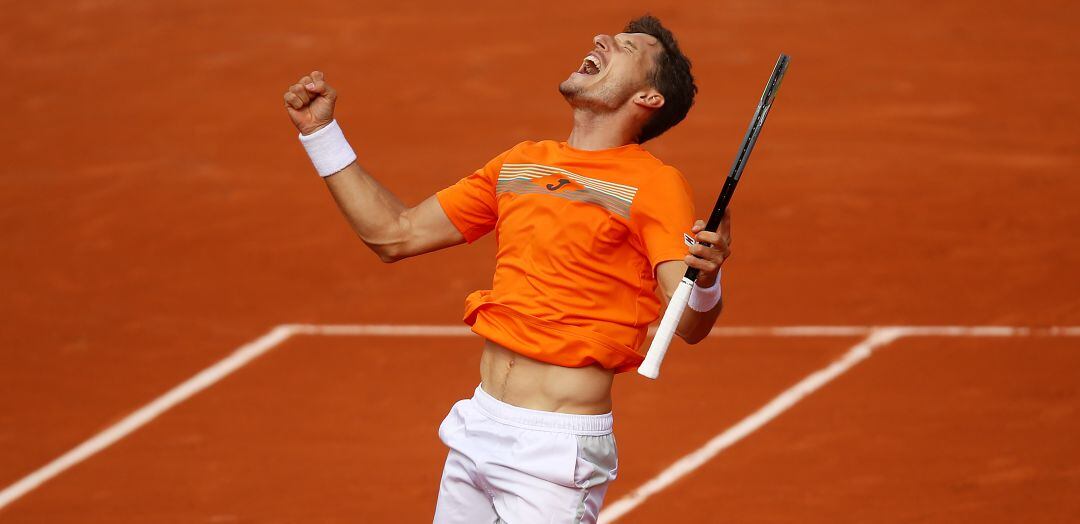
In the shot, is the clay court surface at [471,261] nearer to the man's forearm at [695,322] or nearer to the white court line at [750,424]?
the white court line at [750,424]

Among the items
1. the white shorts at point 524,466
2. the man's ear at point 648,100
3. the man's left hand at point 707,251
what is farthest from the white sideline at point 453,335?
the man's left hand at point 707,251

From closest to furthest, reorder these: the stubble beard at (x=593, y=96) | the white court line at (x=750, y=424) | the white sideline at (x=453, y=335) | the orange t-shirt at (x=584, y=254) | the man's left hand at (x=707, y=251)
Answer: the man's left hand at (x=707, y=251) < the orange t-shirt at (x=584, y=254) < the stubble beard at (x=593, y=96) < the white court line at (x=750, y=424) < the white sideline at (x=453, y=335)

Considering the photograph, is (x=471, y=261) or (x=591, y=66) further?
(x=471, y=261)

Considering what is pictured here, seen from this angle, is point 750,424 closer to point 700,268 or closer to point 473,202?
point 473,202

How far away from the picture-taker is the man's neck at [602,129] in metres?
4.41

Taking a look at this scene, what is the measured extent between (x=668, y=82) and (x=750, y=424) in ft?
10.2

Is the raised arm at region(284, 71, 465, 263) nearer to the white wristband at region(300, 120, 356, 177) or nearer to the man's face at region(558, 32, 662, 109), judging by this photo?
the white wristband at region(300, 120, 356, 177)

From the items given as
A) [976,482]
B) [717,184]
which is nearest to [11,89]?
[717,184]

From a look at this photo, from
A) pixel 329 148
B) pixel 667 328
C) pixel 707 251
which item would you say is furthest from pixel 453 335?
pixel 707 251

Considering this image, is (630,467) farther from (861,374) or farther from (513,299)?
(513,299)

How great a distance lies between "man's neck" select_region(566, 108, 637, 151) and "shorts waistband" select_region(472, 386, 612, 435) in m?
0.77

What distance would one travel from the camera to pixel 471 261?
8977mm

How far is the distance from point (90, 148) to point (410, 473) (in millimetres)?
4817

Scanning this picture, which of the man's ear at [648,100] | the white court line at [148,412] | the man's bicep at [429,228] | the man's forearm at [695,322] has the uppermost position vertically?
the man's ear at [648,100]
